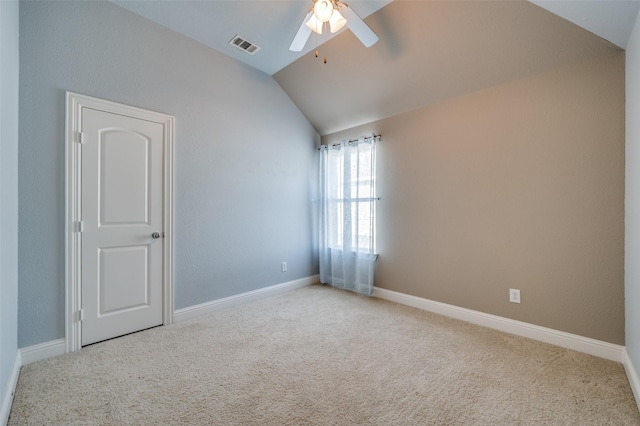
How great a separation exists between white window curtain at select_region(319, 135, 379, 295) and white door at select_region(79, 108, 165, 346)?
2.18 metres

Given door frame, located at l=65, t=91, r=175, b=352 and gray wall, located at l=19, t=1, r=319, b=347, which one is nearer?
gray wall, located at l=19, t=1, r=319, b=347

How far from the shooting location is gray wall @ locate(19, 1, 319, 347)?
209 centimetres

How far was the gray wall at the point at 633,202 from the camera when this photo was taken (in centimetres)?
171

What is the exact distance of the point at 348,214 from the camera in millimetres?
3840

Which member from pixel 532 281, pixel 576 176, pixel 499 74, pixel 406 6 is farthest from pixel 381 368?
pixel 406 6

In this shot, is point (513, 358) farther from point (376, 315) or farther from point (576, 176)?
point (576, 176)

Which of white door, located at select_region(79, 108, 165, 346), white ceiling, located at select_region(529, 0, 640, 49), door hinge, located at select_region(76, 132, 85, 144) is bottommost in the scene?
white door, located at select_region(79, 108, 165, 346)

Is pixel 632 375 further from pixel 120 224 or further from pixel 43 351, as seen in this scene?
pixel 43 351

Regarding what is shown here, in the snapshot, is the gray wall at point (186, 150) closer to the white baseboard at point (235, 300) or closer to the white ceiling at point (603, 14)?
the white baseboard at point (235, 300)

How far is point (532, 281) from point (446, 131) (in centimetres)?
167

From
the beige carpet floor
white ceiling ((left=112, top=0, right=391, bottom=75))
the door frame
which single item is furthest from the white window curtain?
the door frame

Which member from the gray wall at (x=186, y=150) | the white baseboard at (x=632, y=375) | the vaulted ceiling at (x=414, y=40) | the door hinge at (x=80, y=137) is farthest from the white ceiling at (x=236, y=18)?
the white baseboard at (x=632, y=375)

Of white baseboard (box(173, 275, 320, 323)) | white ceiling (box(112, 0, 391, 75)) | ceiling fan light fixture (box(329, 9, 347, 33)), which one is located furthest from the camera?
white baseboard (box(173, 275, 320, 323))

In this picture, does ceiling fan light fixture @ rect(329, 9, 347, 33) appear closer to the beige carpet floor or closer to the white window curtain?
the white window curtain
